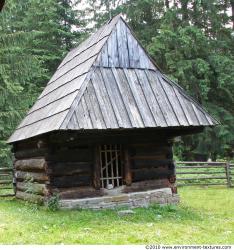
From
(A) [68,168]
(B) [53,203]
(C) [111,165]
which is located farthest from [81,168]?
(B) [53,203]

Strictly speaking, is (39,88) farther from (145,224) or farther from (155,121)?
(145,224)

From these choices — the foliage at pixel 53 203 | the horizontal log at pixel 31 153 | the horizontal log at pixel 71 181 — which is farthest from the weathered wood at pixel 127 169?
the horizontal log at pixel 31 153

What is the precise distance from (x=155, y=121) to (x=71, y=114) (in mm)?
2151

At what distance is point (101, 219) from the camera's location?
378 inches

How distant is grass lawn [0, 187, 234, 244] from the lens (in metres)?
7.43

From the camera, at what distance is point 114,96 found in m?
11.1

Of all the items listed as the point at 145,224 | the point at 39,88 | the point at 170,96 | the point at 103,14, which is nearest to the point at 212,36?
the point at 103,14

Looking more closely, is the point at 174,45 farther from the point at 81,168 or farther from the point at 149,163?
the point at 81,168

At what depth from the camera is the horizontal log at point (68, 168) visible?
1096 centimetres

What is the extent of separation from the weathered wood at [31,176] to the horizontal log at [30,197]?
0.44m

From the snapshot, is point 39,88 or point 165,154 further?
point 39,88

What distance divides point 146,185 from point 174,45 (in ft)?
48.2

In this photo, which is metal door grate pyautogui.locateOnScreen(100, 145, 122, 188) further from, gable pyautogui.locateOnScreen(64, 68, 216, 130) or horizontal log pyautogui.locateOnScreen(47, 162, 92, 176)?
gable pyautogui.locateOnScreen(64, 68, 216, 130)

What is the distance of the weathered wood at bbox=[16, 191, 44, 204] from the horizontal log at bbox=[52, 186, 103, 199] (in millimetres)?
837
